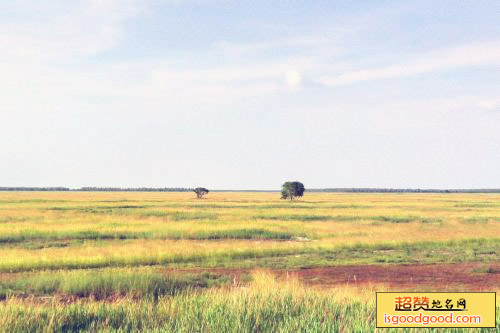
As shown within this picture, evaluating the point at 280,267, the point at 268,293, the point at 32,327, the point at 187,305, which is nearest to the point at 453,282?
the point at 280,267

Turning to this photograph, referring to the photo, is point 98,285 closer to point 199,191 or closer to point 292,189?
point 292,189

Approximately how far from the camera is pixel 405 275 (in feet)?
62.4

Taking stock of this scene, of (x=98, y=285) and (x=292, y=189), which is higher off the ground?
(x=292, y=189)

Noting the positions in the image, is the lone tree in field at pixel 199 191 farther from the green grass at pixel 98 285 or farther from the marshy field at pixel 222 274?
the green grass at pixel 98 285

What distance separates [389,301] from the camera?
7.96 metres

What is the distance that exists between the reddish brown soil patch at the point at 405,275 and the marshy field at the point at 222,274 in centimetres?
4

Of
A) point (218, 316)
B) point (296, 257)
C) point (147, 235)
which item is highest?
point (218, 316)

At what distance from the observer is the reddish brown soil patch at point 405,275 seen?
1669 cm

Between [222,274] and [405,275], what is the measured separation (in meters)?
7.03

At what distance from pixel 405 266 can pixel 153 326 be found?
1569 cm

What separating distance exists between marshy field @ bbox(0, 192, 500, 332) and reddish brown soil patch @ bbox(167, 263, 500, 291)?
43 millimetres

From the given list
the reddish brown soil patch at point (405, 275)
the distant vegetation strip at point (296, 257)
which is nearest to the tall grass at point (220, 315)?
the reddish brown soil patch at point (405, 275)

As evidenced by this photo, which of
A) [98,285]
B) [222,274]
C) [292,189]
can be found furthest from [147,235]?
[292,189]

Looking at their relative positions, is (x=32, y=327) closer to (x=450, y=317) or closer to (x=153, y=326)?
(x=153, y=326)
